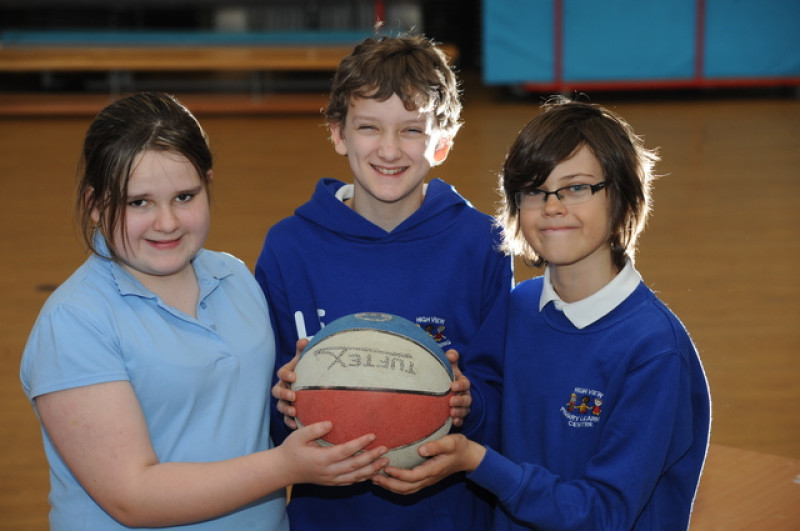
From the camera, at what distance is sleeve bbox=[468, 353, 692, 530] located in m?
1.44

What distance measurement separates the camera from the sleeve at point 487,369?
171cm

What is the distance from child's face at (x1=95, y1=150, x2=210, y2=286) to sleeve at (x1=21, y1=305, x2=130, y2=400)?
12 cm

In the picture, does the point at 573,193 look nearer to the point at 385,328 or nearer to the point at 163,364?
the point at 385,328

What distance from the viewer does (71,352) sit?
4.29 feet

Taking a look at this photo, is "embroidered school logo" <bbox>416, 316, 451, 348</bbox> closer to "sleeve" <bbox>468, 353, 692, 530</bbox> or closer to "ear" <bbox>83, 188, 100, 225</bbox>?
"sleeve" <bbox>468, 353, 692, 530</bbox>

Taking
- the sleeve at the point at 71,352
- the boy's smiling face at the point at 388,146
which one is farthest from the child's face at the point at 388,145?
the sleeve at the point at 71,352

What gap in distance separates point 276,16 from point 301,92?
1689mm

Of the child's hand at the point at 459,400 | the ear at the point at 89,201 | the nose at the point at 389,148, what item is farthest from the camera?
the nose at the point at 389,148

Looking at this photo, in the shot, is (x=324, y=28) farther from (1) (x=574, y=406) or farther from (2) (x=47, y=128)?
(1) (x=574, y=406)

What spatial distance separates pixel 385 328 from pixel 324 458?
24 centimetres

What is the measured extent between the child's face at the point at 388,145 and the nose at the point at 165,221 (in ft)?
1.41

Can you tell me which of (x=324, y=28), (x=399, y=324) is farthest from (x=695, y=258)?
(x=324, y=28)

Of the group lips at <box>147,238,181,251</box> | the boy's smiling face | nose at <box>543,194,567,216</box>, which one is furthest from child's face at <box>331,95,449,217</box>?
lips at <box>147,238,181,251</box>

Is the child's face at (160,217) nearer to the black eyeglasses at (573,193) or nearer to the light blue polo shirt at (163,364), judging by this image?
the light blue polo shirt at (163,364)
